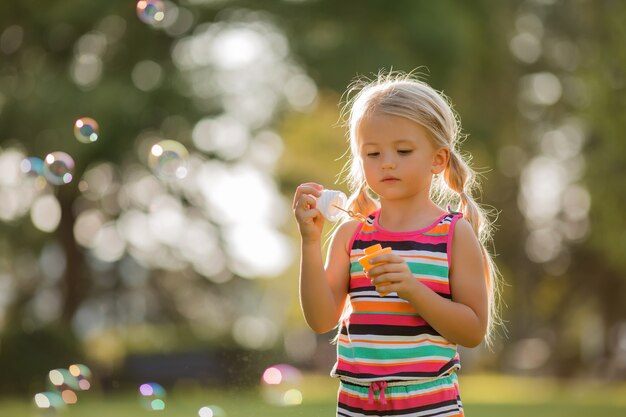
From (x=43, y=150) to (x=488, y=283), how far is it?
12.2m

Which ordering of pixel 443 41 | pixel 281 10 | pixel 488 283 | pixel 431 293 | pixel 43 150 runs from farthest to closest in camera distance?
pixel 281 10 → pixel 443 41 → pixel 43 150 → pixel 488 283 → pixel 431 293

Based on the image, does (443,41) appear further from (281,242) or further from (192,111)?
(281,242)

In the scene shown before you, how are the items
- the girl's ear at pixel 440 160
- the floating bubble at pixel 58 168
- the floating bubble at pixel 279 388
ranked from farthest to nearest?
1. the floating bubble at pixel 58 168
2. the floating bubble at pixel 279 388
3. the girl's ear at pixel 440 160

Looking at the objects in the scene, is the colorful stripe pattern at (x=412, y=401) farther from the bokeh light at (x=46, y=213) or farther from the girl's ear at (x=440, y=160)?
the bokeh light at (x=46, y=213)

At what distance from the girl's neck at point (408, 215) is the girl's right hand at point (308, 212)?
0.64ft

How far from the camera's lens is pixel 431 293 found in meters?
2.87

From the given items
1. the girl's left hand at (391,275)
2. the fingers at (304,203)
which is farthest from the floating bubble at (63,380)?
the girl's left hand at (391,275)

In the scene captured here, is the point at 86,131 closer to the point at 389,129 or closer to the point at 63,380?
the point at 63,380

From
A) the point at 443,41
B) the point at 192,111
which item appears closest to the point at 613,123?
the point at 443,41

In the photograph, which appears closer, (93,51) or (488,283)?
(488,283)

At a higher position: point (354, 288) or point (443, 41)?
point (443, 41)

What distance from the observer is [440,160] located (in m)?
3.16

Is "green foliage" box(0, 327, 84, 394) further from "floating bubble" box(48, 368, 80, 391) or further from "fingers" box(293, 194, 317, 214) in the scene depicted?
"fingers" box(293, 194, 317, 214)

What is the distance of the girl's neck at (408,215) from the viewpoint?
308 cm
